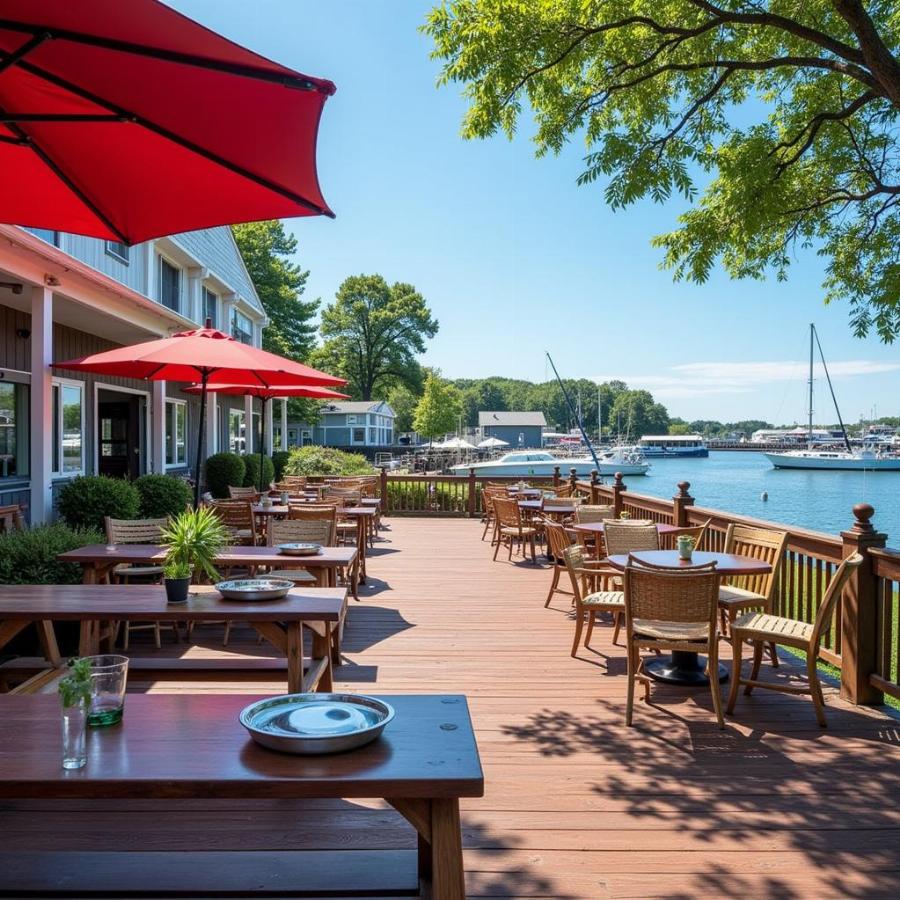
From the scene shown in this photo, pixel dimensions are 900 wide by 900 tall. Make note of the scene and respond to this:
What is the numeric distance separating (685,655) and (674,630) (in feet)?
2.95

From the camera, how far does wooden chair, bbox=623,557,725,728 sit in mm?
4223

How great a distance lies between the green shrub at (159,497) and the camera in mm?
9945

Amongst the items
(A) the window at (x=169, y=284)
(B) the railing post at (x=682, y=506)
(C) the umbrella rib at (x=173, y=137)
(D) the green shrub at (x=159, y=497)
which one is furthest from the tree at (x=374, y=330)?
(C) the umbrella rib at (x=173, y=137)

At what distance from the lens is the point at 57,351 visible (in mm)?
11039

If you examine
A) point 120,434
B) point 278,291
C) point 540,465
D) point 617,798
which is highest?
point 278,291

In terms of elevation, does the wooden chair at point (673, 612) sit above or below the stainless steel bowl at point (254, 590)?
below

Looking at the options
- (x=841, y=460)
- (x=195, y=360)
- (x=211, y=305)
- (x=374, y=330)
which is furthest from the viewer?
(x=841, y=460)

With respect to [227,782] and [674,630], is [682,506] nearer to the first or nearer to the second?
[674,630]

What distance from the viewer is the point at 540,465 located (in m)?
37.0

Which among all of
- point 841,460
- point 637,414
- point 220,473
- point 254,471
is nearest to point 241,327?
point 254,471

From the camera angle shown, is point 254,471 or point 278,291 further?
point 278,291

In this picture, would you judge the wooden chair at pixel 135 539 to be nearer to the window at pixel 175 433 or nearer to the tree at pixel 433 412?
the window at pixel 175 433

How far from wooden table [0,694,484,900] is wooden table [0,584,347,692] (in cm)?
100

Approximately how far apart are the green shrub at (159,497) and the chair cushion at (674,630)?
287 inches
